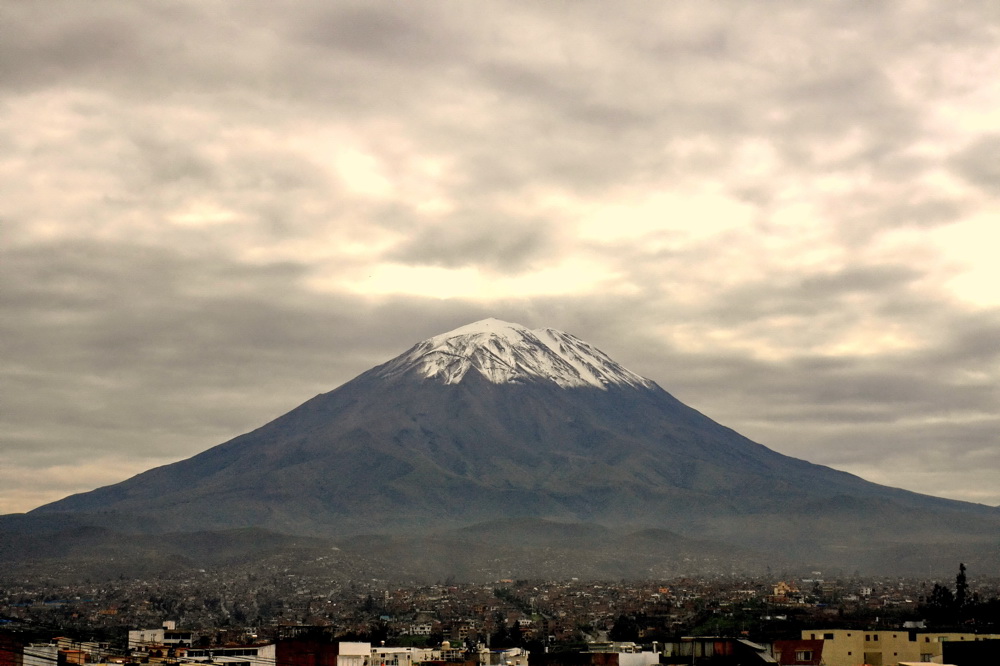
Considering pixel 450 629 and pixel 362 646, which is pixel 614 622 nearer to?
pixel 450 629

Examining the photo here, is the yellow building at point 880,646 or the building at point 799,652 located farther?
the yellow building at point 880,646

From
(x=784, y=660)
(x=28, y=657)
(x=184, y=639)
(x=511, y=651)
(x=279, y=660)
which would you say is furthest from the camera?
(x=184, y=639)

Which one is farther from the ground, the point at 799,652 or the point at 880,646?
the point at 880,646

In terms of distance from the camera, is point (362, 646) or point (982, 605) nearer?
point (362, 646)

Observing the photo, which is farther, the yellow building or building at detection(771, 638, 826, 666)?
the yellow building

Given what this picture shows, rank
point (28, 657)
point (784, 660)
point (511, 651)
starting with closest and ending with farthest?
1. point (28, 657)
2. point (784, 660)
3. point (511, 651)

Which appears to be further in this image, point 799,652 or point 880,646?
point 880,646

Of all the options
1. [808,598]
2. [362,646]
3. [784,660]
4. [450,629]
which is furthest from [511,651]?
[808,598]
